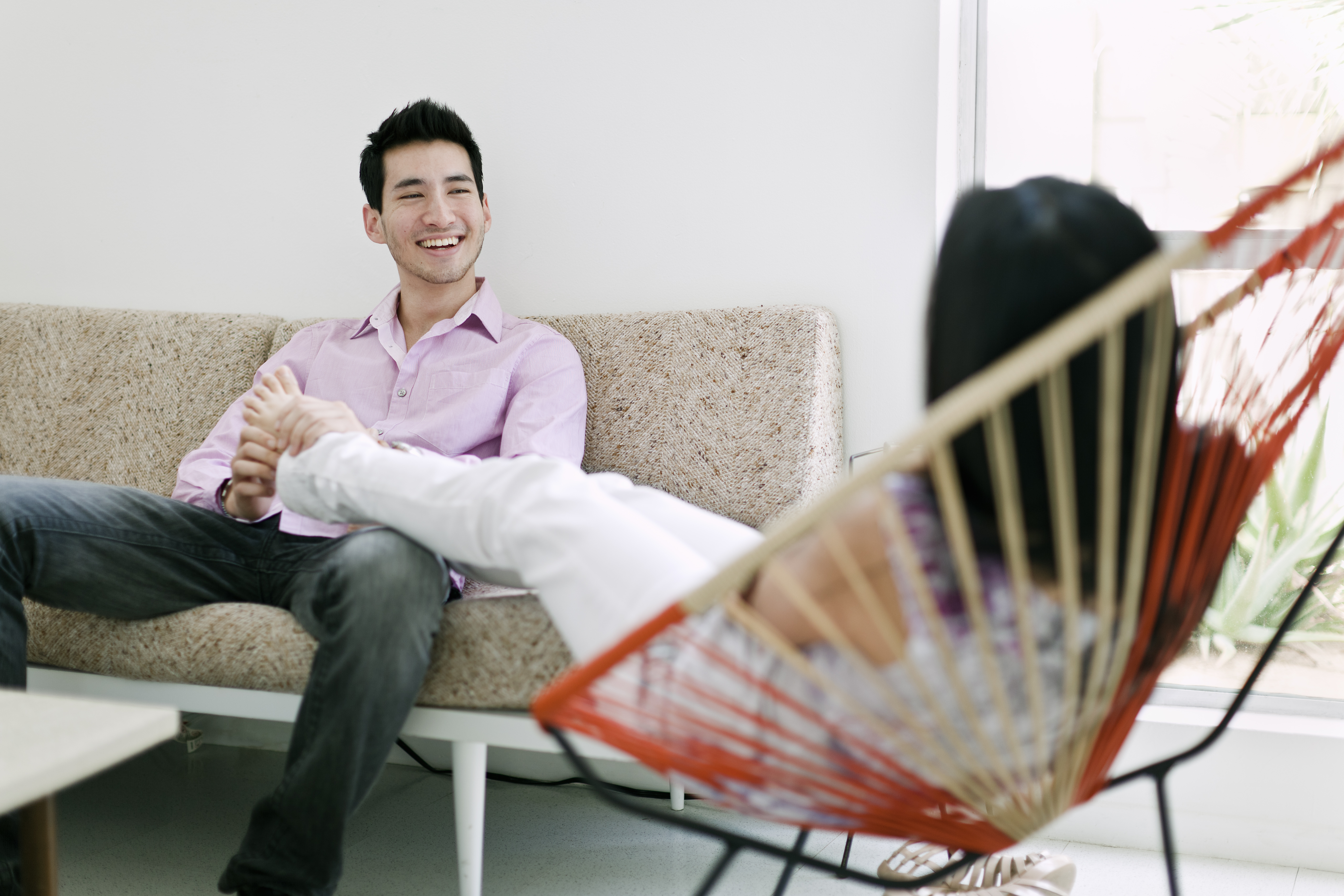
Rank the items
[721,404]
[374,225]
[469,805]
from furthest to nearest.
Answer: [374,225] → [721,404] → [469,805]

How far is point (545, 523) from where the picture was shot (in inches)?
36.8

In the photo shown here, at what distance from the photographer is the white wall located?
1882 millimetres

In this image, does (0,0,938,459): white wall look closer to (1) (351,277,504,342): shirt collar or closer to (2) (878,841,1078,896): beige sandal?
(1) (351,277,504,342): shirt collar

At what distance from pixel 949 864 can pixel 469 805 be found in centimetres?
71

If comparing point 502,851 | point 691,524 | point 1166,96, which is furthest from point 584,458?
point 1166,96

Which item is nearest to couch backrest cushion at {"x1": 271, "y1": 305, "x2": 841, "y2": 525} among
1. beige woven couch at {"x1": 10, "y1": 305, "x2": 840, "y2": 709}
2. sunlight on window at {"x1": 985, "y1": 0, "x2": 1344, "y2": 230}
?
beige woven couch at {"x1": 10, "y1": 305, "x2": 840, "y2": 709}

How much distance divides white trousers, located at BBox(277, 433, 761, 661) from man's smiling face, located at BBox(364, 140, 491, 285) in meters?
0.73

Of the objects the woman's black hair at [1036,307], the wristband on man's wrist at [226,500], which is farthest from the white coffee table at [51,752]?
the wristband on man's wrist at [226,500]

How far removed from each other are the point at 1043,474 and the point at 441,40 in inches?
71.1

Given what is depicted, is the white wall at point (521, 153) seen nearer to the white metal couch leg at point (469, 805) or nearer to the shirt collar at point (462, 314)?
the shirt collar at point (462, 314)

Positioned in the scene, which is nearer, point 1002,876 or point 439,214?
point 1002,876

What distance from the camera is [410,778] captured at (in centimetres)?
203

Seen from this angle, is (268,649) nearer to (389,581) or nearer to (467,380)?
(389,581)

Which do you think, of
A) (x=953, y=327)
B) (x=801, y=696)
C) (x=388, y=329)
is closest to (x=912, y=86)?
(x=388, y=329)
